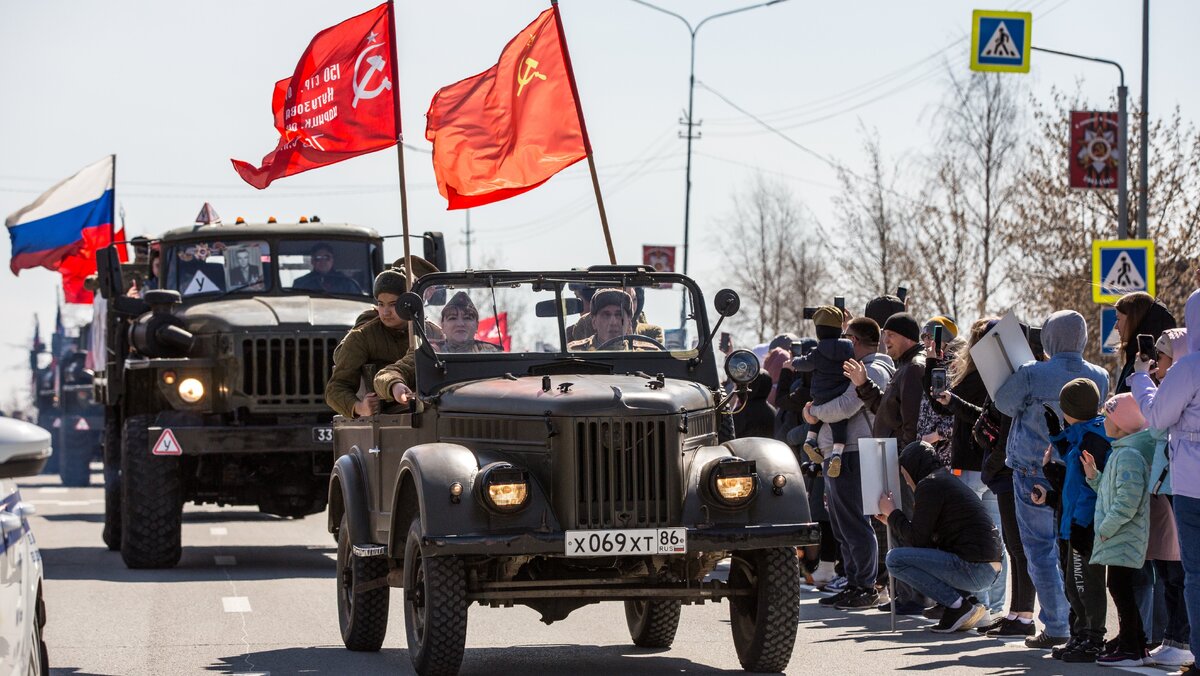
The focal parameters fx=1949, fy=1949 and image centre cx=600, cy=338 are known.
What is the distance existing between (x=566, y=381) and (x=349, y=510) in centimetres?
175

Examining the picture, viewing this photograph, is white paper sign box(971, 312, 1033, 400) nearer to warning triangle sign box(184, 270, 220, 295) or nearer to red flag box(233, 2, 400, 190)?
red flag box(233, 2, 400, 190)

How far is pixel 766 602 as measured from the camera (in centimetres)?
907

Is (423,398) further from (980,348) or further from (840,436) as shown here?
(840,436)

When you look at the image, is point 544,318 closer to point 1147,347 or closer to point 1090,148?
point 1147,347

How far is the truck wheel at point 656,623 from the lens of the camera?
34.7ft

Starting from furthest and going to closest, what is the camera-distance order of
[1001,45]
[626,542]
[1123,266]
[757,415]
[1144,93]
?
[1144,93]
[1001,45]
[1123,266]
[757,415]
[626,542]

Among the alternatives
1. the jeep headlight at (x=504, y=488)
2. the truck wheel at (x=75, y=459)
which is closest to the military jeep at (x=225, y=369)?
the jeep headlight at (x=504, y=488)

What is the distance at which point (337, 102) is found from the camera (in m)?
14.0

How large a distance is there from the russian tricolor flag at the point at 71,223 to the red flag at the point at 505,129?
13344 mm

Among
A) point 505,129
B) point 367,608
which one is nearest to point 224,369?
point 505,129

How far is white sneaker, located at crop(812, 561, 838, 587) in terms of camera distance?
562 inches

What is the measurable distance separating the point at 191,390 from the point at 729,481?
8.55 metres

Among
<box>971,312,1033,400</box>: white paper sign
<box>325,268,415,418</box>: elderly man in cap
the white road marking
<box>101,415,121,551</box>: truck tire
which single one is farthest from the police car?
<box>101,415,121,551</box>: truck tire

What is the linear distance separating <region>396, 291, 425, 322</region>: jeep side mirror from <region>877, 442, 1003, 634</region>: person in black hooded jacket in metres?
3.13
